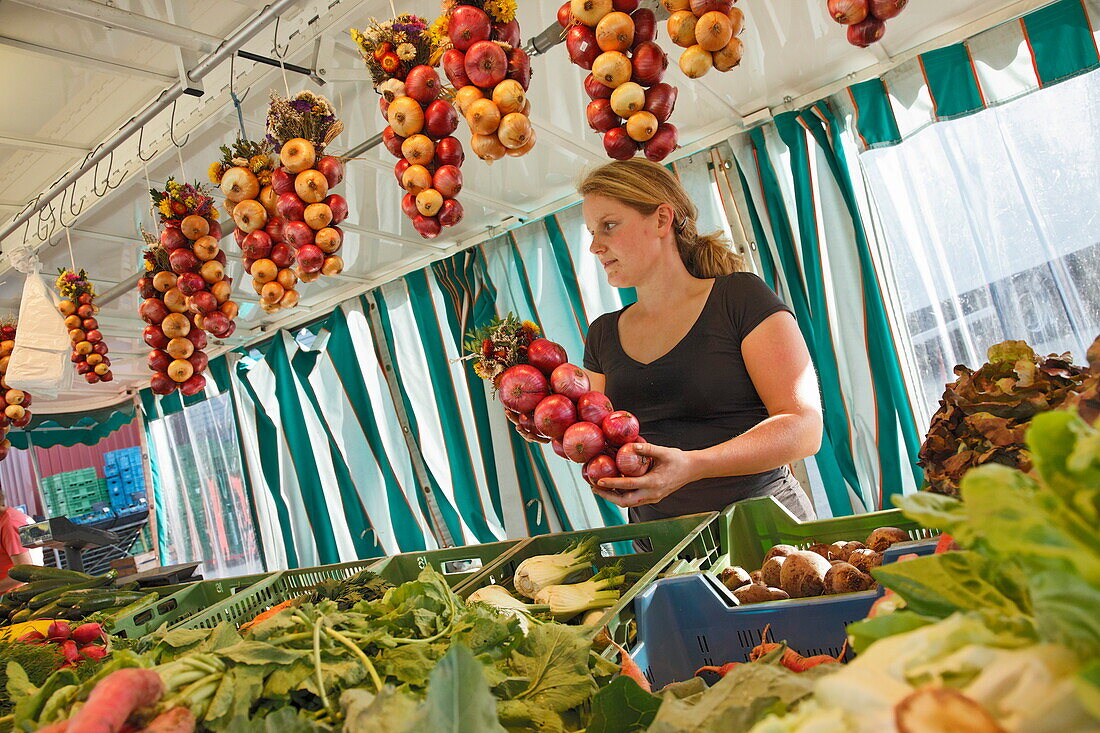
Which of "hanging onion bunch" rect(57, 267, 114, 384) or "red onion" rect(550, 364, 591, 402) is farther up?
"hanging onion bunch" rect(57, 267, 114, 384)

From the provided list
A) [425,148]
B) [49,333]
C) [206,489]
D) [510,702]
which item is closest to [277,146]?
[425,148]

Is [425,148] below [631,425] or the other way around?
the other way around

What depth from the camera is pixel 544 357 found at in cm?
191

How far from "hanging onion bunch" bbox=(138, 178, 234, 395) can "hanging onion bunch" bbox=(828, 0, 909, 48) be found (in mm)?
2622

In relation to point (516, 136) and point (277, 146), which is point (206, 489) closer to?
point (277, 146)

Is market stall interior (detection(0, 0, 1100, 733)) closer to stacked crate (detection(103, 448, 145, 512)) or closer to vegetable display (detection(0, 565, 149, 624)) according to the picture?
vegetable display (detection(0, 565, 149, 624))

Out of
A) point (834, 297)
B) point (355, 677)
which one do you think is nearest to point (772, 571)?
point (355, 677)

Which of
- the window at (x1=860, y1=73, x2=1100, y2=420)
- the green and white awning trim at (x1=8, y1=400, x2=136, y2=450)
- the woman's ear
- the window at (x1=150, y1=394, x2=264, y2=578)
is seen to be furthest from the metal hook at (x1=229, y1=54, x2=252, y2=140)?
the green and white awning trim at (x1=8, y1=400, x2=136, y2=450)

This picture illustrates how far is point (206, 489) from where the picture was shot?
7.15 metres

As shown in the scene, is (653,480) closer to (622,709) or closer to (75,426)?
(622,709)

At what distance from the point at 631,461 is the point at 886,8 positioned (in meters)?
1.21

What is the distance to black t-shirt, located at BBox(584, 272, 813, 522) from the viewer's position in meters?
2.04

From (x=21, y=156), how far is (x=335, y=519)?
3.58 meters

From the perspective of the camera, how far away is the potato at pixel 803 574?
52.6 inches
